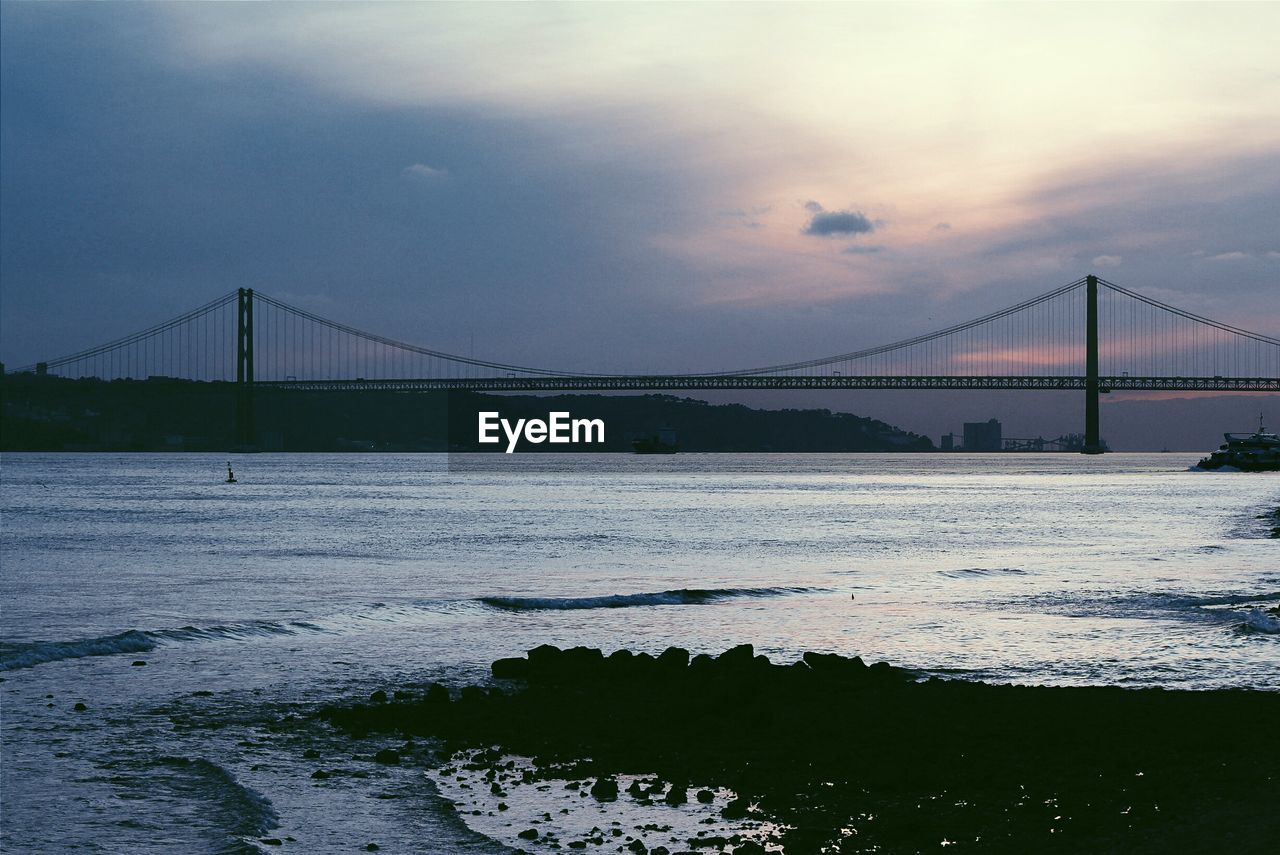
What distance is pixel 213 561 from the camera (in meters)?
27.2

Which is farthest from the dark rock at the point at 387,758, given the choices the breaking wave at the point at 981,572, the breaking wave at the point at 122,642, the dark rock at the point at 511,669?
the breaking wave at the point at 981,572

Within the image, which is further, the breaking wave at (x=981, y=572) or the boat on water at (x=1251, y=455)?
the boat on water at (x=1251, y=455)

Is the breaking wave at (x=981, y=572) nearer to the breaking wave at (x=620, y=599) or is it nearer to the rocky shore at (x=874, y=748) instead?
the breaking wave at (x=620, y=599)

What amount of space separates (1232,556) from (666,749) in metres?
22.1

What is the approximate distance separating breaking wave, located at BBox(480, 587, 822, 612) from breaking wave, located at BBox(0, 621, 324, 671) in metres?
3.38

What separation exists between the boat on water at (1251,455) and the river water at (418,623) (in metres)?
78.3

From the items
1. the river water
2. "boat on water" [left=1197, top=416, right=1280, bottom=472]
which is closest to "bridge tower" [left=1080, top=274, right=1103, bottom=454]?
"boat on water" [left=1197, top=416, right=1280, bottom=472]

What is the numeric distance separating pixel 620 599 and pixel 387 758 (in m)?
10.7

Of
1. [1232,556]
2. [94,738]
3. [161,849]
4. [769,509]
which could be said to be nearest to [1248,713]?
[161,849]

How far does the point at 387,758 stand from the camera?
27.6 feet

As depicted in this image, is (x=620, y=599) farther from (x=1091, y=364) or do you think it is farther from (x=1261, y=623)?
(x=1091, y=364)

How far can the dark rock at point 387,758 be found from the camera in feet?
27.5

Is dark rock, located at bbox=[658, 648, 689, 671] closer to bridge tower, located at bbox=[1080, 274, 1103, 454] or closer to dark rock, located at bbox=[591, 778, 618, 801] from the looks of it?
dark rock, located at bbox=[591, 778, 618, 801]

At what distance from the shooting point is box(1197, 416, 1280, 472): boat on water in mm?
112750
